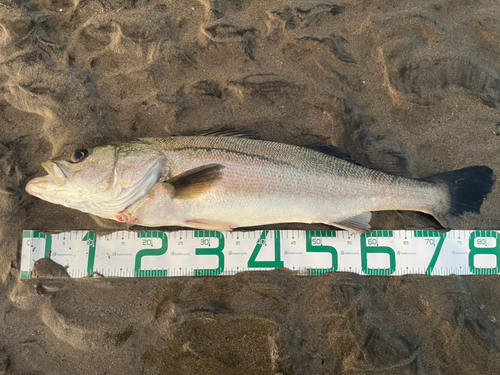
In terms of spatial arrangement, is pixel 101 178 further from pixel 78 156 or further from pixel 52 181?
pixel 52 181

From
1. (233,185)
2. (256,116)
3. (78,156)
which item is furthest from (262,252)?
(78,156)

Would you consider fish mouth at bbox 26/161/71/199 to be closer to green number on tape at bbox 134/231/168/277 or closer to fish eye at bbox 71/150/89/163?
fish eye at bbox 71/150/89/163

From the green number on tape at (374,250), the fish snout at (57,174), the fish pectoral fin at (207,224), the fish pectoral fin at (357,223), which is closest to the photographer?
the fish snout at (57,174)

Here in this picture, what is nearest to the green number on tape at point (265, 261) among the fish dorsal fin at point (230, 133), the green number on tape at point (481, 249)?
the fish dorsal fin at point (230, 133)

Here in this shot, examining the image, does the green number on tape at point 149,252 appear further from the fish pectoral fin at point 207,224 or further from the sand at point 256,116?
the fish pectoral fin at point 207,224

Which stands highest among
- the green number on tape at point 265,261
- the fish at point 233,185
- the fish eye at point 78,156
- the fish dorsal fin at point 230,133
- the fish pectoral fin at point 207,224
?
the fish dorsal fin at point 230,133

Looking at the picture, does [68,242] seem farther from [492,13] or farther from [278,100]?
[492,13]

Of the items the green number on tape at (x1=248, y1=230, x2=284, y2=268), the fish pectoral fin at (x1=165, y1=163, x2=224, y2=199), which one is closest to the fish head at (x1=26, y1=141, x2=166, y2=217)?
the fish pectoral fin at (x1=165, y1=163, x2=224, y2=199)

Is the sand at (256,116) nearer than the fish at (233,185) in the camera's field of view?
No
